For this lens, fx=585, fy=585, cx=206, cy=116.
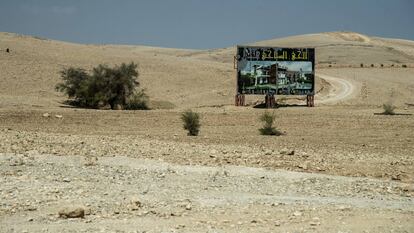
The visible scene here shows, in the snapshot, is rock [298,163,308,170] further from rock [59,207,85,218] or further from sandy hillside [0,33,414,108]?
sandy hillside [0,33,414,108]

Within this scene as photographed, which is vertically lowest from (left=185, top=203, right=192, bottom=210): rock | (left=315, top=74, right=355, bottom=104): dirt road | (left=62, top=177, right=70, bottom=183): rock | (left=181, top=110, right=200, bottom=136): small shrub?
(left=185, top=203, right=192, bottom=210): rock

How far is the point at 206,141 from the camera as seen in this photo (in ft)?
73.6

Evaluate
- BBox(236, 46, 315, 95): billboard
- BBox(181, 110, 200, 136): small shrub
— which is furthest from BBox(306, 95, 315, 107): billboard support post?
BBox(181, 110, 200, 136): small shrub

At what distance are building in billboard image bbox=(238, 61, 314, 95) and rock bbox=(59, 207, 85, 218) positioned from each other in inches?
1240

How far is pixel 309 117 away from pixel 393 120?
15.5 ft

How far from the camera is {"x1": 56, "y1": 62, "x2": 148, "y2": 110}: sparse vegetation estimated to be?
133 feet

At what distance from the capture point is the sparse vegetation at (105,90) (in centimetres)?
4047

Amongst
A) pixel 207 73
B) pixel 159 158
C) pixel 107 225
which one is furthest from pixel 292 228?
pixel 207 73

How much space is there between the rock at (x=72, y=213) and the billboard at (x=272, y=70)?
31363 millimetres

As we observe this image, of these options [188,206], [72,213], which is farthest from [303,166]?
[72,213]

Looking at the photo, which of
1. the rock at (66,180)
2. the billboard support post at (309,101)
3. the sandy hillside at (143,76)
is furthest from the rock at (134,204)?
the billboard support post at (309,101)

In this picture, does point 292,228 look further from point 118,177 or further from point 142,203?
point 118,177

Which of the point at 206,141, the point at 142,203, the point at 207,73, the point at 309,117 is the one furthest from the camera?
the point at 207,73

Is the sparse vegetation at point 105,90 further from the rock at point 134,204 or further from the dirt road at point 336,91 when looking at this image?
the rock at point 134,204
